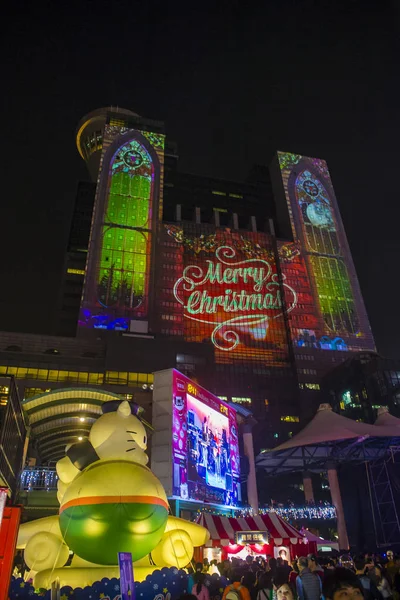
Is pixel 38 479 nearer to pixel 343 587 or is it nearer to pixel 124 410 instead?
pixel 124 410

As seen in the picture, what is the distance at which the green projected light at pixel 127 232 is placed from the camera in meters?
69.7

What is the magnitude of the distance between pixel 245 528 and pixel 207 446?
6.96 metres

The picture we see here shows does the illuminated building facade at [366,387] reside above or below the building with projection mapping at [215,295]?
below

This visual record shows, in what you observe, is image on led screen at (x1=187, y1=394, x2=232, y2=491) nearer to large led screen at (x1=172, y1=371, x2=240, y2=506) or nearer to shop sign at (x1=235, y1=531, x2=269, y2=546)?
large led screen at (x1=172, y1=371, x2=240, y2=506)

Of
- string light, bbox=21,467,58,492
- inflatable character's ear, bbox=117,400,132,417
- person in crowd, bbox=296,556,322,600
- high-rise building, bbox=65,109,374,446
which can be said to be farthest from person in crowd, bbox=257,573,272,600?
high-rise building, bbox=65,109,374,446

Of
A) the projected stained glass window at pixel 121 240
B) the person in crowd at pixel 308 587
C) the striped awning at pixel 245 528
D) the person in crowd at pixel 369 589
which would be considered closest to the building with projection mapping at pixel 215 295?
the projected stained glass window at pixel 121 240

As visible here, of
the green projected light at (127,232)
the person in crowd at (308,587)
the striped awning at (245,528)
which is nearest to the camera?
the person in crowd at (308,587)

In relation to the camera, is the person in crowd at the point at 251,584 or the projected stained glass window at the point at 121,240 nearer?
the person in crowd at the point at 251,584

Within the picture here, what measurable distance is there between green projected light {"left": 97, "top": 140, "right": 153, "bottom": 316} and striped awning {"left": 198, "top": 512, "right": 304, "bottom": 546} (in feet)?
169

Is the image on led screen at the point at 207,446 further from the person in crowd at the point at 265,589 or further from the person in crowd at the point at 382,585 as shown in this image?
the person in crowd at the point at 382,585

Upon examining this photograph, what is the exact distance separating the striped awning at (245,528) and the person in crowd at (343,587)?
16.0 metres

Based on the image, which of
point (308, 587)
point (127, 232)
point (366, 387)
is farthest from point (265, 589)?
point (127, 232)

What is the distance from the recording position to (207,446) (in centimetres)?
2556

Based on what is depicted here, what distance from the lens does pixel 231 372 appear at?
244ft
